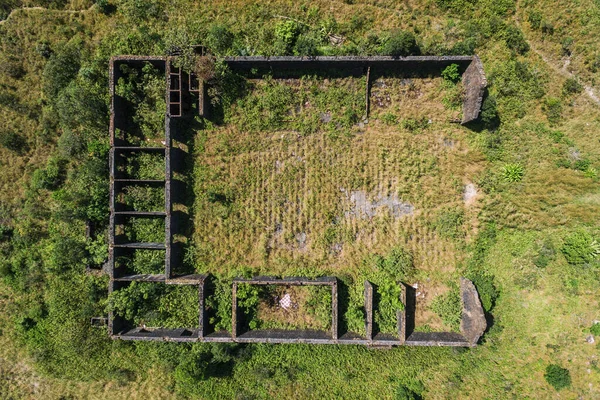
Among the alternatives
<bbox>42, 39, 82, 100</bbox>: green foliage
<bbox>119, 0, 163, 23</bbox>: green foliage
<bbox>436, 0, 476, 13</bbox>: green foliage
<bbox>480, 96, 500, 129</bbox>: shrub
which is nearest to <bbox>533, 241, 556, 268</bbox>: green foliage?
<bbox>480, 96, 500, 129</bbox>: shrub

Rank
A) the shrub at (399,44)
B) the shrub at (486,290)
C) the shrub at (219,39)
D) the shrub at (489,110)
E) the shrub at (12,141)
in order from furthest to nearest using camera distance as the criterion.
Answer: the shrub at (12,141)
the shrub at (219,39)
the shrub at (486,290)
the shrub at (489,110)
the shrub at (399,44)

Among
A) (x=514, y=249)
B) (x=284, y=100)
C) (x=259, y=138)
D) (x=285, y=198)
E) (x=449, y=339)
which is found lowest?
(x=449, y=339)

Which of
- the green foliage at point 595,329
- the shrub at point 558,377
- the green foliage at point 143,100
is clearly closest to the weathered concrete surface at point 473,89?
the green foliage at point 595,329

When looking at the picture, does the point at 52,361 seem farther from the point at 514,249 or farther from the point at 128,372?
the point at 514,249

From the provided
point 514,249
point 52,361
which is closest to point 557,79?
point 514,249

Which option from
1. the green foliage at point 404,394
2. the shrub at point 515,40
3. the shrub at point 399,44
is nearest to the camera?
the shrub at point 399,44

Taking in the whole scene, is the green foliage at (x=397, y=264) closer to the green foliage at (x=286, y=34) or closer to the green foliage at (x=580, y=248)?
the green foliage at (x=580, y=248)

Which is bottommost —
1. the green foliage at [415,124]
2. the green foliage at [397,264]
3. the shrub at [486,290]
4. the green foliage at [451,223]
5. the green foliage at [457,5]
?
the shrub at [486,290]
